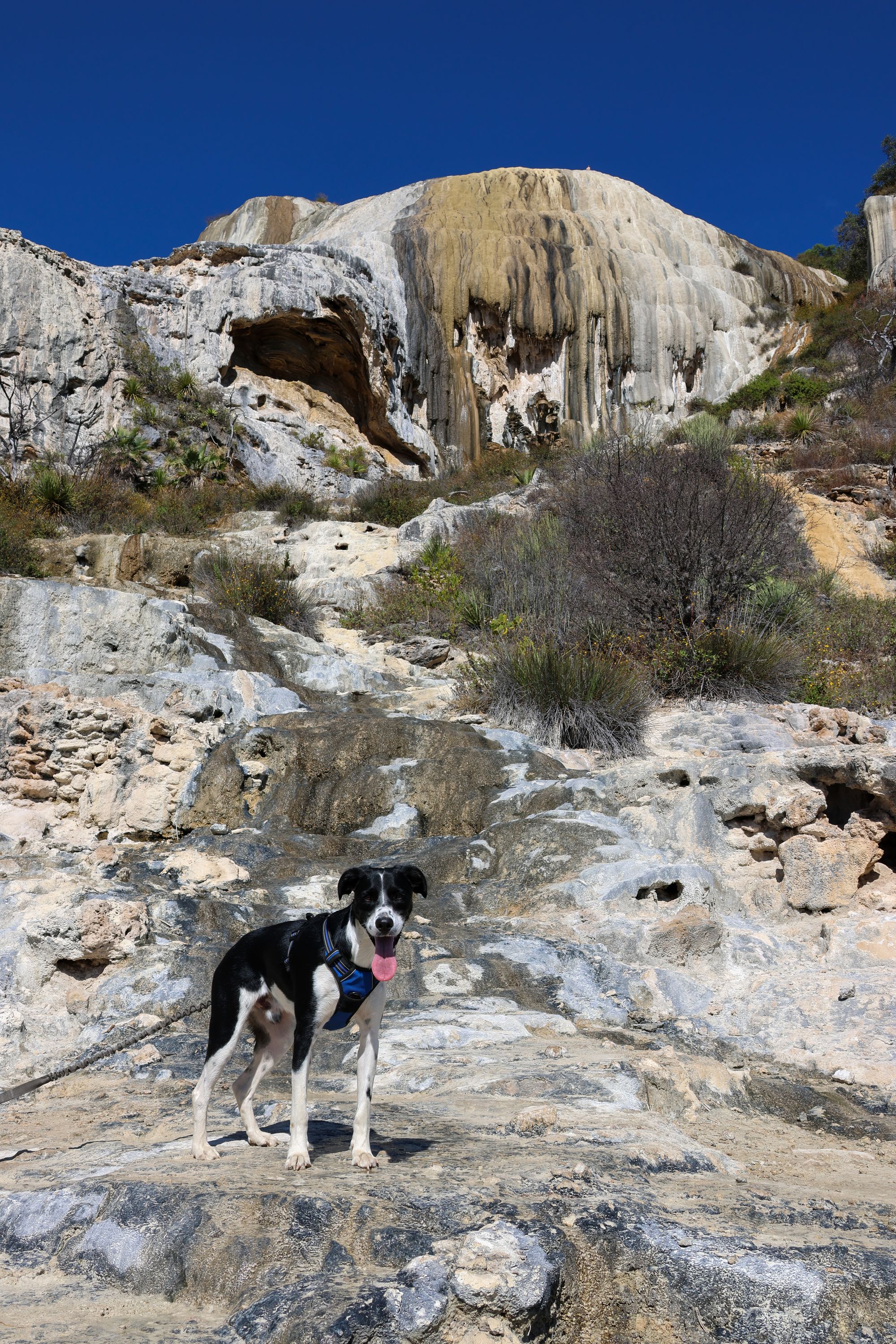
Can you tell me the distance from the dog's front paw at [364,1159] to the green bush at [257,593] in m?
10.2

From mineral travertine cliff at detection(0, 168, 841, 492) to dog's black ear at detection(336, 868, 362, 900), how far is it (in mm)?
21095

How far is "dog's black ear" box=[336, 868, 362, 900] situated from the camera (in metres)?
2.62

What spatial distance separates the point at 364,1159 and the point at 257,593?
445 inches

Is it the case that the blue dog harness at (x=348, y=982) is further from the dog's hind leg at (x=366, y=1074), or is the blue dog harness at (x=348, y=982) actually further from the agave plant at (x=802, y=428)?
the agave plant at (x=802, y=428)

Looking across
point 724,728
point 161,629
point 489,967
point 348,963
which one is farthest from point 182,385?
point 348,963

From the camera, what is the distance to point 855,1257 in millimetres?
1897

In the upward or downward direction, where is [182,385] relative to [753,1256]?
upward

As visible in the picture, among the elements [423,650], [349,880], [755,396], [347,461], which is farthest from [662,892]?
[755,396]

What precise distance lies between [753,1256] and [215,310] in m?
25.5

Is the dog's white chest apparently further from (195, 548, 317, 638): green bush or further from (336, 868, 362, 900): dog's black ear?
(195, 548, 317, 638): green bush

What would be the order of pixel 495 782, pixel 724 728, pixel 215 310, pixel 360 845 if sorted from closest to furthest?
pixel 360 845, pixel 495 782, pixel 724 728, pixel 215 310

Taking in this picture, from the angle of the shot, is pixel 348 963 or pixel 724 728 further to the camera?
pixel 724 728

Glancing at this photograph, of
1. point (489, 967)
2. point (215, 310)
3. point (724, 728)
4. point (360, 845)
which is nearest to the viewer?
point (489, 967)

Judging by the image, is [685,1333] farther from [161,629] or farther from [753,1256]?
[161,629]
